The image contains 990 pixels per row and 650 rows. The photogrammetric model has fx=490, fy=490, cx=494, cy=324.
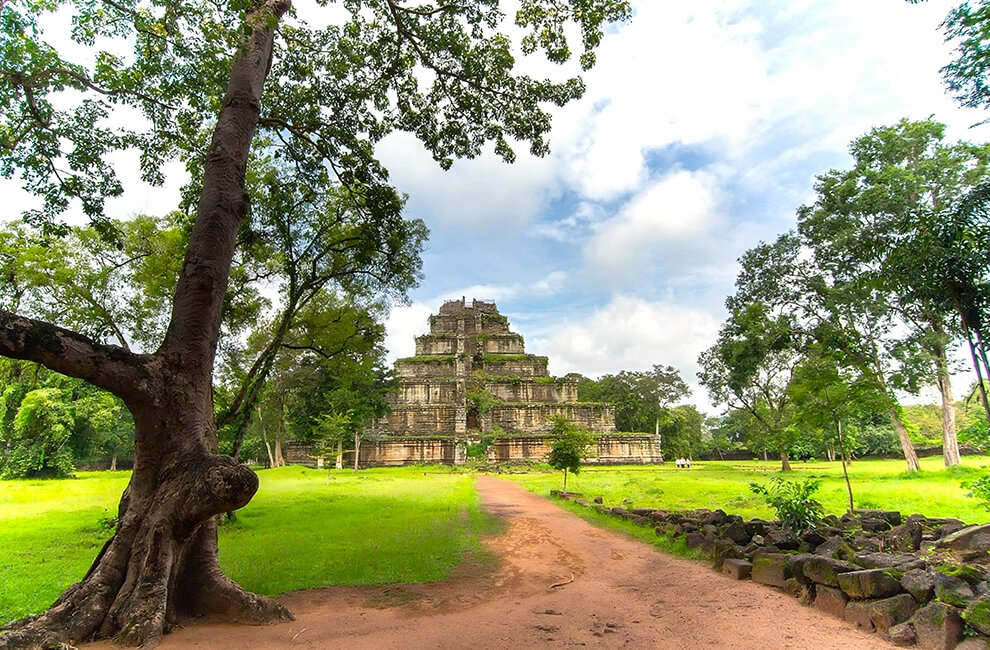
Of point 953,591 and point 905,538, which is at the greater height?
point 953,591

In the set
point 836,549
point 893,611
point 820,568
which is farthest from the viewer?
point 836,549

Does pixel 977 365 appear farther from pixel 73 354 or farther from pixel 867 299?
pixel 867 299

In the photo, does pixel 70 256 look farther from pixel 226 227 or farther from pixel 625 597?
pixel 625 597

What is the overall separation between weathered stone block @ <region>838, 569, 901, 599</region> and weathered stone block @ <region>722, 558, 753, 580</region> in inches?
62.7

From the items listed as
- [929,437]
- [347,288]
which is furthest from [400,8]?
[929,437]

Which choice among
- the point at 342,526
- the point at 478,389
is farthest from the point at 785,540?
the point at 478,389

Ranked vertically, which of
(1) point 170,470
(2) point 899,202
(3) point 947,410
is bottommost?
(1) point 170,470

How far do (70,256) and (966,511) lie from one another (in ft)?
68.4

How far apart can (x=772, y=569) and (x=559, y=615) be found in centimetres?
292

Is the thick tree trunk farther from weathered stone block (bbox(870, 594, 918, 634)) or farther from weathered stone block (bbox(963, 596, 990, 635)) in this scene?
weathered stone block (bbox(963, 596, 990, 635))

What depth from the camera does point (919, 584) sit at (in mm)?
4473

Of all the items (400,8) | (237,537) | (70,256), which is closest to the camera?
(400,8)

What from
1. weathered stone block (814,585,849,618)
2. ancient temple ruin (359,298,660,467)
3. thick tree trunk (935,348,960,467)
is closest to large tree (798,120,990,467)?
thick tree trunk (935,348,960,467)

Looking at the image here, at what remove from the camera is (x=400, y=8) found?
812cm
